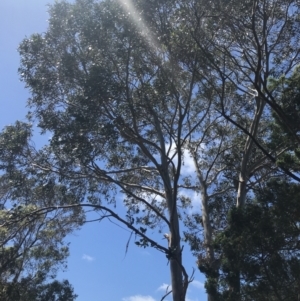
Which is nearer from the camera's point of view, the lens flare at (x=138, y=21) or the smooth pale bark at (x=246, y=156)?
the lens flare at (x=138, y=21)

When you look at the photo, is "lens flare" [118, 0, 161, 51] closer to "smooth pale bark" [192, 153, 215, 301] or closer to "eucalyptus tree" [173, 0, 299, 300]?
"eucalyptus tree" [173, 0, 299, 300]

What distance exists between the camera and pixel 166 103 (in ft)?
43.5

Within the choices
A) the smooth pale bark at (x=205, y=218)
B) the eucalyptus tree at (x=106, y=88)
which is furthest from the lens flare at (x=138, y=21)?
the smooth pale bark at (x=205, y=218)

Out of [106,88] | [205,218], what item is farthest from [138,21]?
[205,218]

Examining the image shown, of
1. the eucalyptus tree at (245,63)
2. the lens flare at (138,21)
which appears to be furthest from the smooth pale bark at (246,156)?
the lens flare at (138,21)

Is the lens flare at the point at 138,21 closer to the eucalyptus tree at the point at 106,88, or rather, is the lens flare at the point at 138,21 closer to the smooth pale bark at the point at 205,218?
A: the eucalyptus tree at the point at 106,88

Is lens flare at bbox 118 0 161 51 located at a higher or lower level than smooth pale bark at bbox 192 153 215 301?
higher

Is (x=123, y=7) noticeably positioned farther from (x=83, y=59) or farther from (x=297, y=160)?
(x=297, y=160)

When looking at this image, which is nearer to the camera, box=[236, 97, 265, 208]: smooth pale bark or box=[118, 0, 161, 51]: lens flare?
box=[118, 0, 161, 51]: lens flare

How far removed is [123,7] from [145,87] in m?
2.00

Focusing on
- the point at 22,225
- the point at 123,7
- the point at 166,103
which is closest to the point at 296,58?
the point at 166,103

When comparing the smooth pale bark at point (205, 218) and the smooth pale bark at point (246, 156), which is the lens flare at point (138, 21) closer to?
the smooth pale bark at point (246, 156)

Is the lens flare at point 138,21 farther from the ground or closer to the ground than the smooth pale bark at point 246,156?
farther from the ground

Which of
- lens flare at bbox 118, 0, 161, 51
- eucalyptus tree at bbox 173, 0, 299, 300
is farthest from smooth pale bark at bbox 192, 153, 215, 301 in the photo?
lens flare at bbox 118, 0, 161, 51
